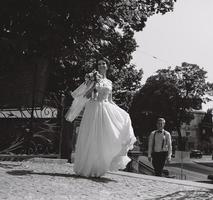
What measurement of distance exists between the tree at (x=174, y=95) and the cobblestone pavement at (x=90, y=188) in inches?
2354

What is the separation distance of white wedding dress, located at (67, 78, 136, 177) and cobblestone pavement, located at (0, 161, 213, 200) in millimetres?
280

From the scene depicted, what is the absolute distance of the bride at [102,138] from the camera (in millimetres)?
7883

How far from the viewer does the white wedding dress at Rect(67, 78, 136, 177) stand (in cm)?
788

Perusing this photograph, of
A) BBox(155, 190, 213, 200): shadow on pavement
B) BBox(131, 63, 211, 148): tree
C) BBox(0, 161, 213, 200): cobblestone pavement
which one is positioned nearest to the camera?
BBox(0, 161, 213, 200): cobblestone pavement

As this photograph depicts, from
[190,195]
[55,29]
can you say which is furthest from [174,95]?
[190,195]

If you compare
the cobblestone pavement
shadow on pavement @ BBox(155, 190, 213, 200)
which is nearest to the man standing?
the cobblestone pavement

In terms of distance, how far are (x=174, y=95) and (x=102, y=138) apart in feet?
198

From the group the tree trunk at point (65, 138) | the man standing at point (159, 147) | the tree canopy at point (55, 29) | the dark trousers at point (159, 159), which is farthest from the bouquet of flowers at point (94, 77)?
the tree canopy at point (55, 29)

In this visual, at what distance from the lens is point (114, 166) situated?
801cm

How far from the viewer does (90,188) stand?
21.4 ft

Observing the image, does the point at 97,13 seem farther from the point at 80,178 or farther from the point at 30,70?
the point at 80,178

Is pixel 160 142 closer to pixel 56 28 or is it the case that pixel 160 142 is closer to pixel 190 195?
pixel 190 195

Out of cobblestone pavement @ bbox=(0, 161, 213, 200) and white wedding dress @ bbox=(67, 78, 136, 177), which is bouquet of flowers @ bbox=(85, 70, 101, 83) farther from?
cobblestone pavement @ bbox=(0, 161, 213, 200)

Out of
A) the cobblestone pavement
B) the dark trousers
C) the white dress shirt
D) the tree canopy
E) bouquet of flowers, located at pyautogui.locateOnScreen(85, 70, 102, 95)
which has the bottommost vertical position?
the cobblestone pavement
